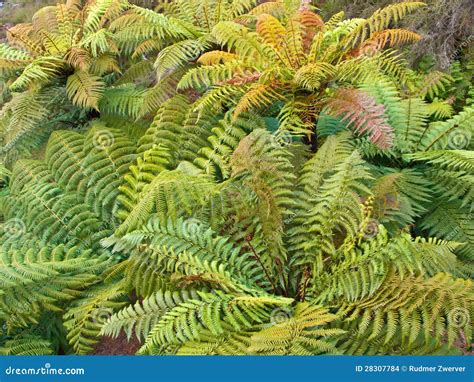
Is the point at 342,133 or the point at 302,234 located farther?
the point at 342,133

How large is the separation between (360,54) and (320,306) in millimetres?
1727

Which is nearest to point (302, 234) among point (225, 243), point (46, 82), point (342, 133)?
point (225, 243)

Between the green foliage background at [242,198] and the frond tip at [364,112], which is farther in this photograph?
the frond tip at [364,112]

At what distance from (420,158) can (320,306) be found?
4.47 feet

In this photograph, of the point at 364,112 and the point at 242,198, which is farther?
the point at 364,112

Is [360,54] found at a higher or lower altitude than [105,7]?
lower

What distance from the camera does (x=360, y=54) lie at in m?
3.33

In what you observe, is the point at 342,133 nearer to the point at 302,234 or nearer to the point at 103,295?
the point at 302,234

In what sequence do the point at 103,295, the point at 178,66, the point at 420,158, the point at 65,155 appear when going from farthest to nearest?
the point at 178,66
the point at 65,155
the point at 420,158
the point at 103,295

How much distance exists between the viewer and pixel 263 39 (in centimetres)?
347

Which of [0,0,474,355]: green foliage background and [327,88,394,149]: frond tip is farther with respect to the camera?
[327,88,394,149]: frond tip

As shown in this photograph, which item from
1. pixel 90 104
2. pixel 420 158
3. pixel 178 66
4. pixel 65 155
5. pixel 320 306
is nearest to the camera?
pixel 320 306

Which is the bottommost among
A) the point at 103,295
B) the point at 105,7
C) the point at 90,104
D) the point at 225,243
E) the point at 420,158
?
the point at 103,295

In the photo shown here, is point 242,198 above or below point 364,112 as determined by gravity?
below
